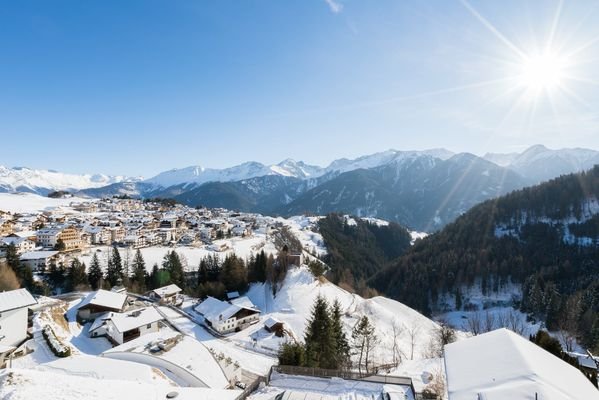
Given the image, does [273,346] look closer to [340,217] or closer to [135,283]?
[135,283]

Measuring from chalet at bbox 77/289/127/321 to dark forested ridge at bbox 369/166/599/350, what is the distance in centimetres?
7900

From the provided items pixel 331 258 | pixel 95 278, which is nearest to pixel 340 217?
pixel 331 258

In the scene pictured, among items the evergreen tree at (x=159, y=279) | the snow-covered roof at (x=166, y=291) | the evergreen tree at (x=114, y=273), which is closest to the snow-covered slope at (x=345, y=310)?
the snow-covered roof at (x=166, y=291)

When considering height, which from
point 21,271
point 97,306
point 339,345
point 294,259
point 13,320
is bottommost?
point 339,345

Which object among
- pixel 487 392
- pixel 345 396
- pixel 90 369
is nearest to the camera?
pixel 487 392

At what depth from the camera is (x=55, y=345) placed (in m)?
24.7

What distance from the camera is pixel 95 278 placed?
2181 inches

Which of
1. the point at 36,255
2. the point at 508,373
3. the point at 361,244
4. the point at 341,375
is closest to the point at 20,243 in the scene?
the point at 36,255

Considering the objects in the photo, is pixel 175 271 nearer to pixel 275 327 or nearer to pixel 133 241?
pixel 275 327

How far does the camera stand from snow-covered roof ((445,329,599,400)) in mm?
9094

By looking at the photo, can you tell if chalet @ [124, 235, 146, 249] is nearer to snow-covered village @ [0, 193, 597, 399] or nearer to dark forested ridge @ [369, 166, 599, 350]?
snow-covered village @ [0, 193, 597, 399]

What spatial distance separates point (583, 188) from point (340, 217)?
355 feet

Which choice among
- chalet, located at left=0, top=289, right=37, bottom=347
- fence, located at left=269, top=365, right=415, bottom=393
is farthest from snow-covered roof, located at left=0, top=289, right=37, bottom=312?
fence, located at left=269, top=365, right=415, bottom=393

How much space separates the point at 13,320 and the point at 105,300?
11959 mm
